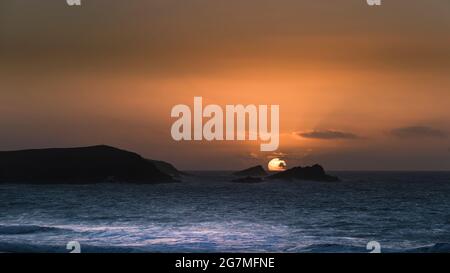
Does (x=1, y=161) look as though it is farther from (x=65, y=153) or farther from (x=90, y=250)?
(x=90, y=250)

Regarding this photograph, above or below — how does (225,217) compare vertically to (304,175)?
below

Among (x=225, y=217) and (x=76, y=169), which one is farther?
(x=76, y=169)

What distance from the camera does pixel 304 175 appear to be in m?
57.4

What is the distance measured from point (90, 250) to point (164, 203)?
2491 cm

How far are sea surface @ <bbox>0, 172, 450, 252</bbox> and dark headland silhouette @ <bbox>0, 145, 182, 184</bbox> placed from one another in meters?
1.04

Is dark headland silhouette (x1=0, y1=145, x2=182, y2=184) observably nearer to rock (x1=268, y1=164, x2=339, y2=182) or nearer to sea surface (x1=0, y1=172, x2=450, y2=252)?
sea surface (x1=0, y1=172, x2=450, y2=252)

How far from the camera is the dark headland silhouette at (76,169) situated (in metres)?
53.1

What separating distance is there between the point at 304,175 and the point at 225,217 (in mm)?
22062

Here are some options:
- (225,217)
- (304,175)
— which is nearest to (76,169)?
(304,175)

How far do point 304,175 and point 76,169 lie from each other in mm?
18107

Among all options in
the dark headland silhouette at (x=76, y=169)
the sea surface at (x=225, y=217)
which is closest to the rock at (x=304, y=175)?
the sea surface at (x=225, y=217)

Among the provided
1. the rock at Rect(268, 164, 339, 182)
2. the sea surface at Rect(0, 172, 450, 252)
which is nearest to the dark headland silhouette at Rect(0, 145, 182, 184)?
the sea surface at Rect(0, 172, 450, 252)

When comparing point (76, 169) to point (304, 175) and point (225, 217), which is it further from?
point (225, 217)
